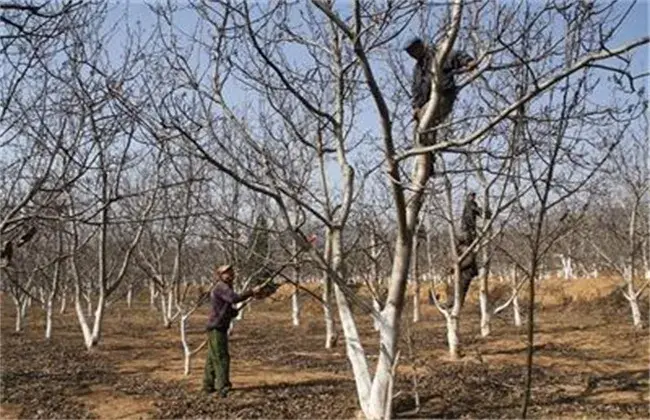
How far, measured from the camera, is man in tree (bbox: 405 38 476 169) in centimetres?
545

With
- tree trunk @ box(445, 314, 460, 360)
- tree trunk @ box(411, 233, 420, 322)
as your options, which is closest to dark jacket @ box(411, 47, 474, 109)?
tree trunk @ box(411, 233, 420, 322)

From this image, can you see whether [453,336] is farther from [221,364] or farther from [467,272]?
[221,364]

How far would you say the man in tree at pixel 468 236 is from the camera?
37.5ft

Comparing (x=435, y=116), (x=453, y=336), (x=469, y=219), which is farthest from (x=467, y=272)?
(x=435, y=116)

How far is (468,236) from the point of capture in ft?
39.6

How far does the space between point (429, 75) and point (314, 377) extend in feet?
17.5

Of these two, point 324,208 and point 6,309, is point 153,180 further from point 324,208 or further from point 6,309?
point 6,309

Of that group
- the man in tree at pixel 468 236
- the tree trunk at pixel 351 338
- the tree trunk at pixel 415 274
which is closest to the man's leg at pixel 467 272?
the man in tree at pixel 468 236

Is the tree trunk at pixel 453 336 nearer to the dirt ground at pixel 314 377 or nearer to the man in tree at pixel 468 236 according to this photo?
the dirt ground at pixel 314 377

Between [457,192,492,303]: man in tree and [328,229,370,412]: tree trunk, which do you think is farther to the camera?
[457,192,492,303]: man in tree

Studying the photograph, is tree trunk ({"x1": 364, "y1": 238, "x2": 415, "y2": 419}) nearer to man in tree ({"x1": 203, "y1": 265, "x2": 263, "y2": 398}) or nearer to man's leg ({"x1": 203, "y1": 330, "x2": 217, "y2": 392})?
man in tree ({"x1": 203, "y1": 265, "x2": 263, "y2": 398})

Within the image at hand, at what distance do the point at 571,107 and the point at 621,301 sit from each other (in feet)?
77.9

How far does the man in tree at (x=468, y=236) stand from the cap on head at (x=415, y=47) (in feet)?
18.4

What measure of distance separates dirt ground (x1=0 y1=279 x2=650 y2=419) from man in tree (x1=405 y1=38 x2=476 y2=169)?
2.00 meters
